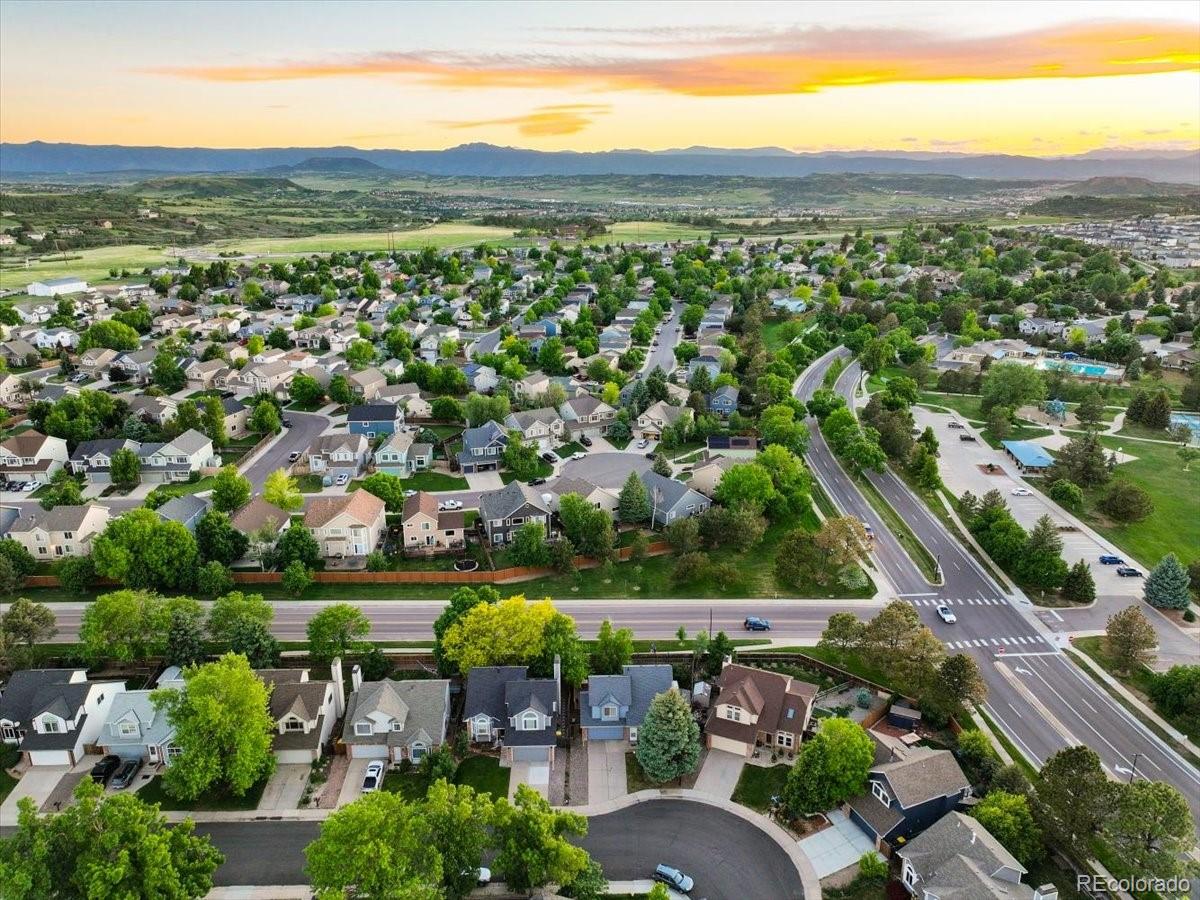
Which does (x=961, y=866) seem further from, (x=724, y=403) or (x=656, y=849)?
(x=724, y=403)

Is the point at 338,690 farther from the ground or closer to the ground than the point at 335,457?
closer to the ground

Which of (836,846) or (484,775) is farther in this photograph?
(484,775)

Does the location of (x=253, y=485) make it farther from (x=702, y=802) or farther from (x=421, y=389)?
(x=702, y=802)

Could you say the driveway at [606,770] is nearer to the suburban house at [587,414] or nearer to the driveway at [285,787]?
the driveway at [285,787]

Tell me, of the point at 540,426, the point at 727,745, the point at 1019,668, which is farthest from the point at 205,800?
the point at 540,426

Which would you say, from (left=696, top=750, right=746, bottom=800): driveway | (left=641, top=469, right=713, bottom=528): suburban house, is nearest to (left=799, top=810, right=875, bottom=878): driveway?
(left=696, top=750, right=746, bottom=800): driveway

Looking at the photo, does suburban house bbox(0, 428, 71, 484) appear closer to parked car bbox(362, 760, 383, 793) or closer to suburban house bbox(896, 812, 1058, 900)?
parked car bbox(362, 760, 383, 793)
